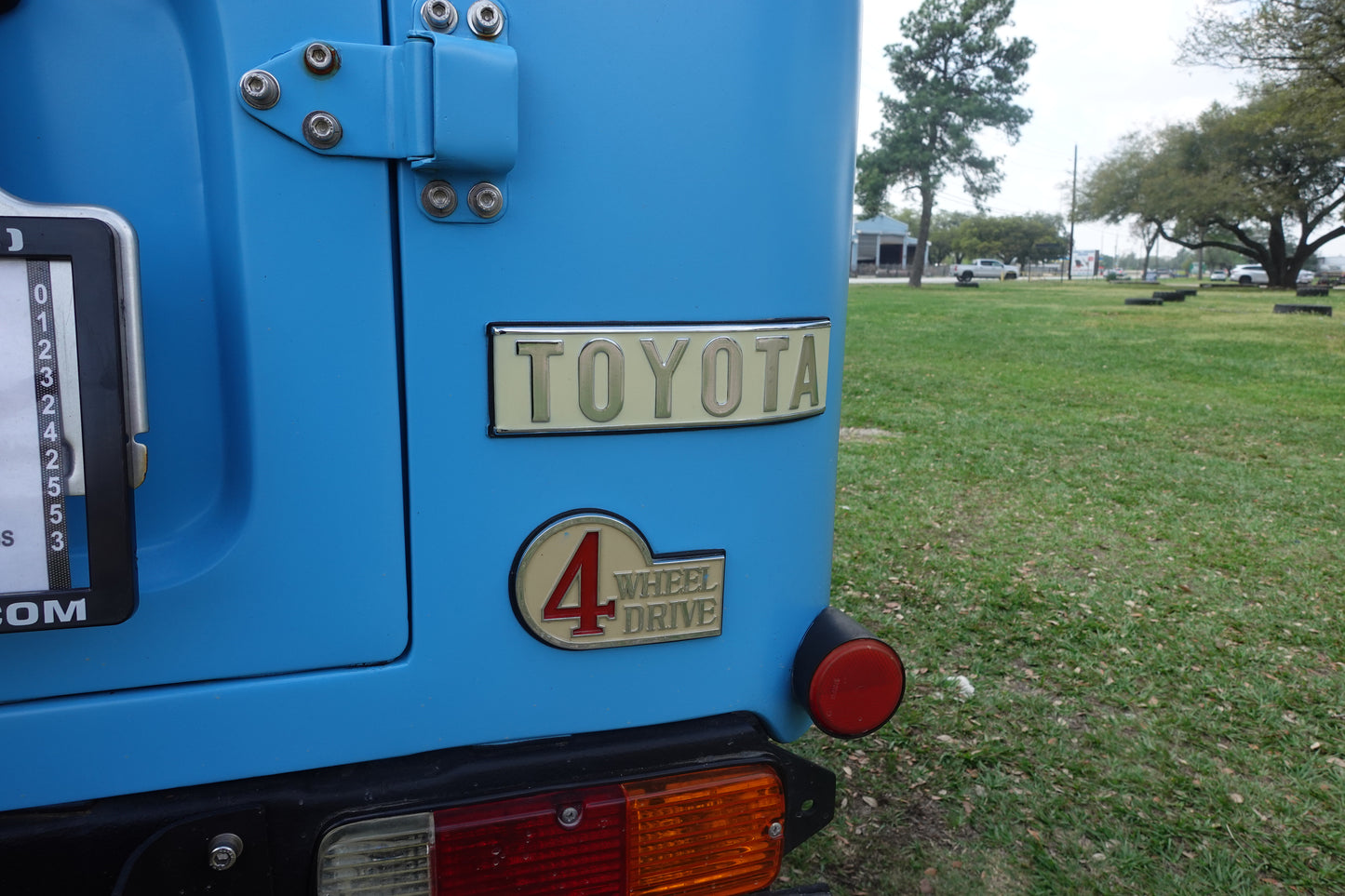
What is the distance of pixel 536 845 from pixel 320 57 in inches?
40.7

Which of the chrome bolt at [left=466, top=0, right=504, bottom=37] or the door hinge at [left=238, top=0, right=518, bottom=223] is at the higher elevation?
the chrome bolt at [left=466, top=0, right=504, bottom=37]

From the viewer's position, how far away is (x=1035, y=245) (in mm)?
77812

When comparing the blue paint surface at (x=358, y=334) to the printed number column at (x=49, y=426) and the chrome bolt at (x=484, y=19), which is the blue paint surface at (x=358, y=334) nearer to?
the chrome bolt at (x=484, y=19)

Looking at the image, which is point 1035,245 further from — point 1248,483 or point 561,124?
point 561,124

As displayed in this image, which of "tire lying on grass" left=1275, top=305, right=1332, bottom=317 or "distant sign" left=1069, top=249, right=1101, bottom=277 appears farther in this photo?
"distant sign" left=1069, top=249, right=1101, bottom=277

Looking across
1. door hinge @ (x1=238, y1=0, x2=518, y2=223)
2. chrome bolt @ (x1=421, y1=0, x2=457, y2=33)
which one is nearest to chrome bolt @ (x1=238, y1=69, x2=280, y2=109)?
door hinge @ (x1=238, y1=0, x2=518, y2=223)

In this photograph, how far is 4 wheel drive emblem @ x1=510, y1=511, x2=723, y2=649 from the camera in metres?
1.22

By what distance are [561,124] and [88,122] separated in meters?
0.55

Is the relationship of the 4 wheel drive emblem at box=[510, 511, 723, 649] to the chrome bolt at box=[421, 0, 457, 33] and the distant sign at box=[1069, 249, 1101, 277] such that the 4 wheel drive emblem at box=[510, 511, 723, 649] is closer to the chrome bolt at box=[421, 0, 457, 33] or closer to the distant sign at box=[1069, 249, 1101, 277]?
the chrome bolt at box=[421, 0, 457, 33]

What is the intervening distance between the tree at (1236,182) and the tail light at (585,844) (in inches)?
1883

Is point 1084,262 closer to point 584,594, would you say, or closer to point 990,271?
point 990,271

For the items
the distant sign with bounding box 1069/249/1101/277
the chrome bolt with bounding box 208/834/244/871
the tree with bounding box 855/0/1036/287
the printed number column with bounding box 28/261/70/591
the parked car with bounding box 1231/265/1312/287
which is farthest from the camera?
the distant sign with bounding box 1069/249/1101/277

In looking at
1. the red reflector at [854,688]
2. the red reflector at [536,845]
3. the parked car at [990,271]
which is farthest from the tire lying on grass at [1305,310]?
the parked car at [990,271]

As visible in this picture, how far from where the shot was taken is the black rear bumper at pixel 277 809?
1.12 m
